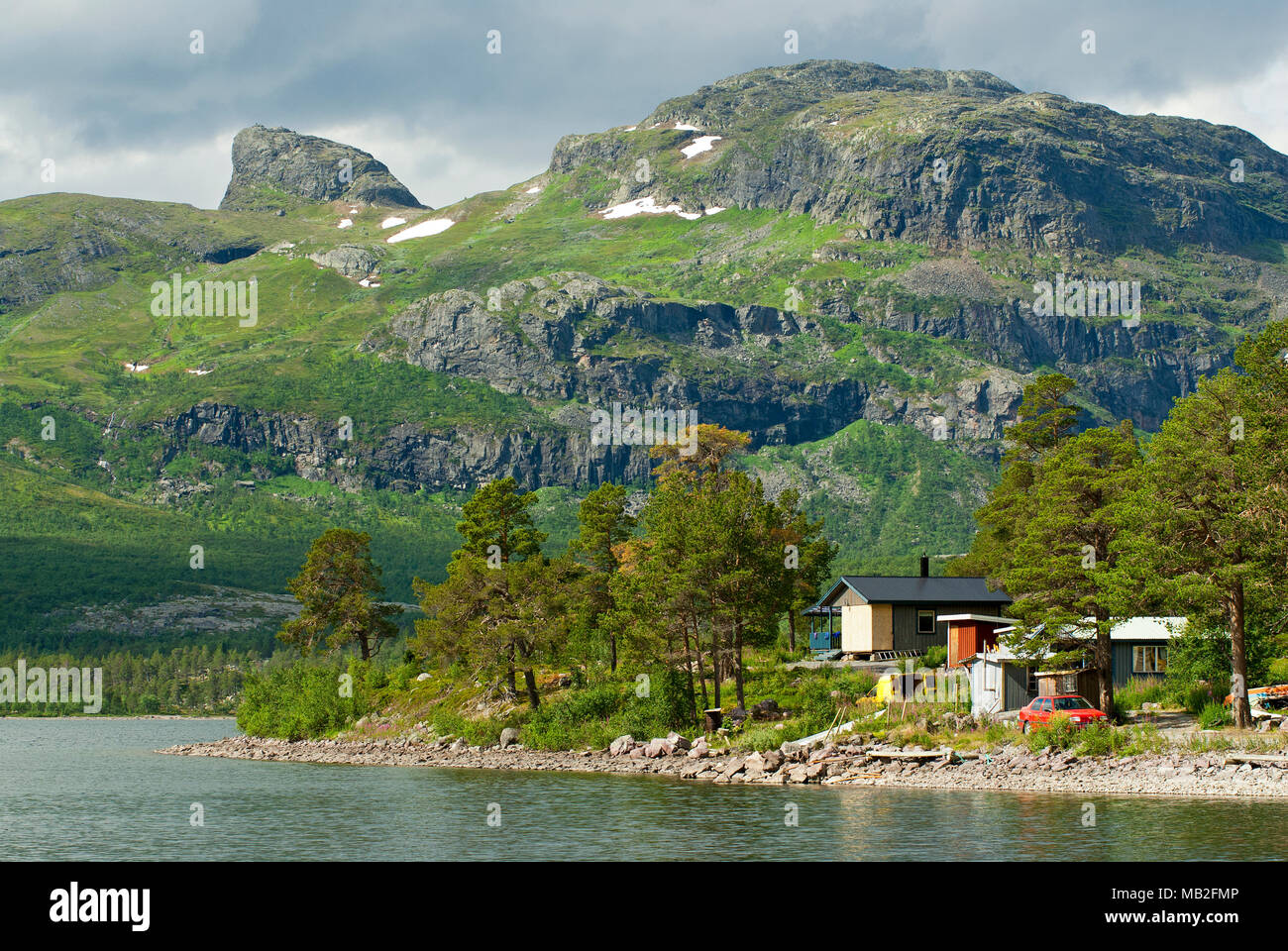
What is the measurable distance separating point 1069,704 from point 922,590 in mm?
25031

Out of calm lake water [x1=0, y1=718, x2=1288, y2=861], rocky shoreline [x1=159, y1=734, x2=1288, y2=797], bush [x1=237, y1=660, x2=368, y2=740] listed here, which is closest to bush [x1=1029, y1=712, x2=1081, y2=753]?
rocky shoreline [x1=159, y1=734, x2=1288, y2=797]

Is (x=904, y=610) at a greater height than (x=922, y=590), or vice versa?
(x=922, y=590)

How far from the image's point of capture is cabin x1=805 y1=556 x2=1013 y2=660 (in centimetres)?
7431

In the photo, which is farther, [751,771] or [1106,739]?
[751,771]

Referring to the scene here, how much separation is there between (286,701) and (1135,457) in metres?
62.2

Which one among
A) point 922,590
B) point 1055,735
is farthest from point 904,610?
point 1055,735

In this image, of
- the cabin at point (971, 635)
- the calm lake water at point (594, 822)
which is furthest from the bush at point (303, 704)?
the cabin at point (971, 635)

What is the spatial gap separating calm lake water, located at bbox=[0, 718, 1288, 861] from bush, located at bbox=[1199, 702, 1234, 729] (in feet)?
25.7

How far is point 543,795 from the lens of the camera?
160 feet

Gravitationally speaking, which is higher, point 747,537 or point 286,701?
point 747,537

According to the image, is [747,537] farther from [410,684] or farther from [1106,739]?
[410,684]

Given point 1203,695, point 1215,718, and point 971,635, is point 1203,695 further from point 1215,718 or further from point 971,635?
point 971,635

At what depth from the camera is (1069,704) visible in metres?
51.0
